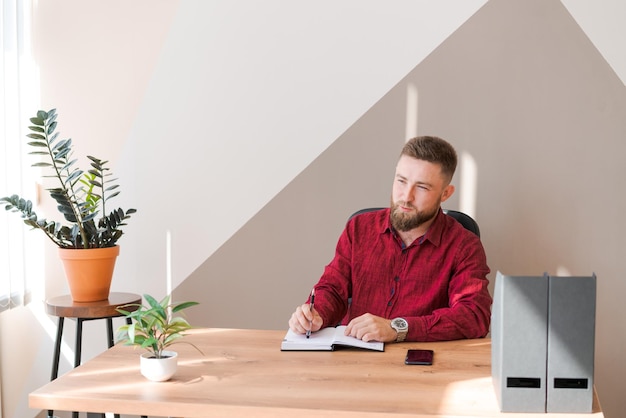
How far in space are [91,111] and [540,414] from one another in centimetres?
253

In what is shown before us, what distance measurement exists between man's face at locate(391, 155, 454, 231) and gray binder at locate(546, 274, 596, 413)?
977 mm

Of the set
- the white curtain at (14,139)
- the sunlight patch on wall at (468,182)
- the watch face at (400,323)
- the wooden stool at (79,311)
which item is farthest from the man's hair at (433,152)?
the white curtain at (14,139)

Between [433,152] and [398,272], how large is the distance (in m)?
0.45

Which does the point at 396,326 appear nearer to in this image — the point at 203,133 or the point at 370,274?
the point at 370,274

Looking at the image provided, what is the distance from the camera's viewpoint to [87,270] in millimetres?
2930

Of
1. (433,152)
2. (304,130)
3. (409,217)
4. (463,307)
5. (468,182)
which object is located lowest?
(463,307)

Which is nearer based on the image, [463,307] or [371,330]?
[371,330]

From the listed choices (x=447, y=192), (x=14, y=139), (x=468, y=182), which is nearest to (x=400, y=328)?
(x=447, y=192)

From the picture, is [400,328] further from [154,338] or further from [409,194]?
[154,338]

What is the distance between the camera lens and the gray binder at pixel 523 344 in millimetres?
1668

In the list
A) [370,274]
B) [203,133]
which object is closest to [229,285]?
[203,133]

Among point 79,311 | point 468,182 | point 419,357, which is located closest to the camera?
point 419,357

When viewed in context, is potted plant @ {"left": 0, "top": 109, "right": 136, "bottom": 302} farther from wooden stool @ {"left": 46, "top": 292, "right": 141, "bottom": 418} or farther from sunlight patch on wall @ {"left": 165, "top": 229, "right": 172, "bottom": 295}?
sunlight patch on wall @ {"left": 165, "top": 229, "right": 172, "bottom": 295}

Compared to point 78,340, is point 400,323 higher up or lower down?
higher up
